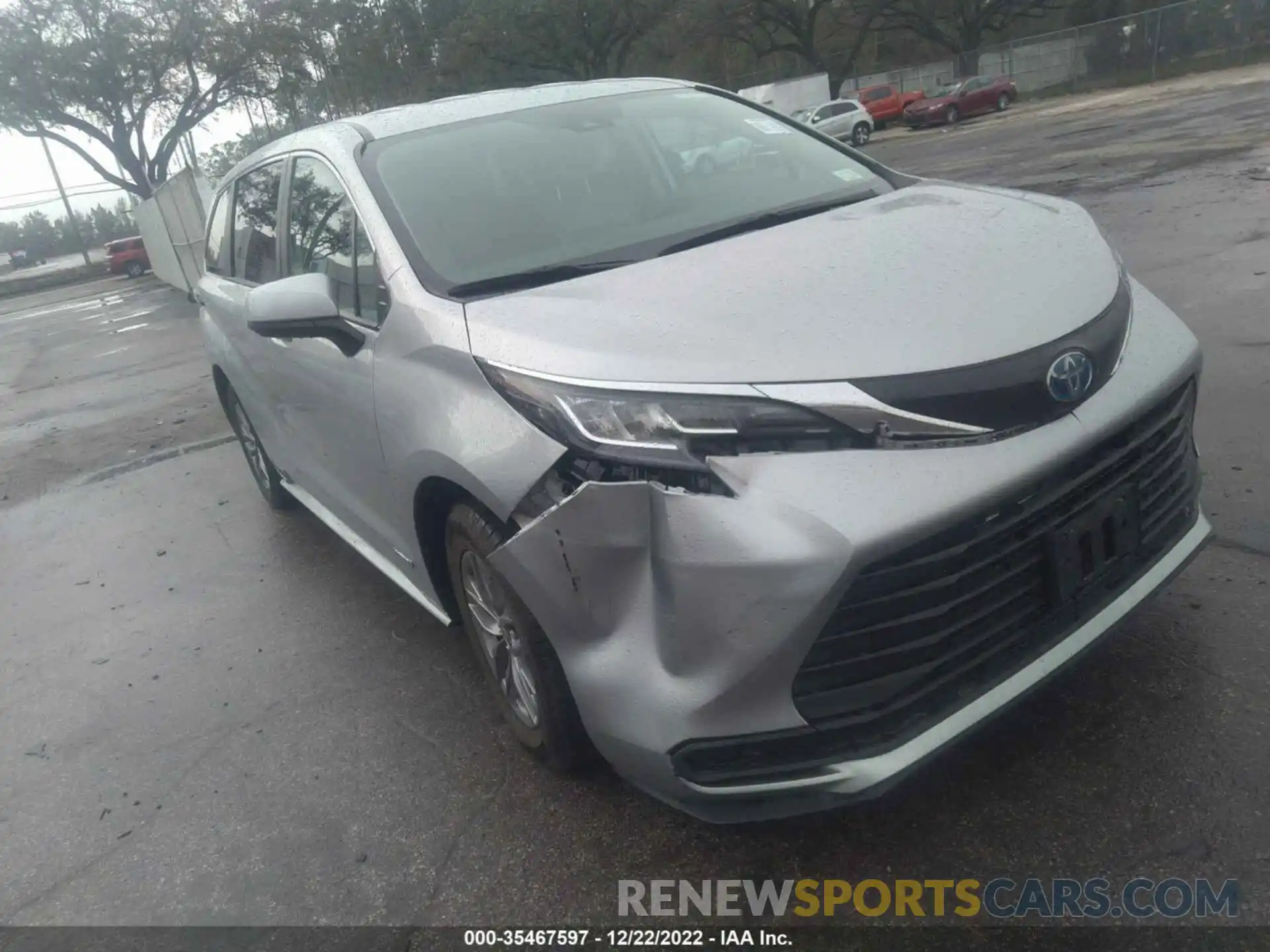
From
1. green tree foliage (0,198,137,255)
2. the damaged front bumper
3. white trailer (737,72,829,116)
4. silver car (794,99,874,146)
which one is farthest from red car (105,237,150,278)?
the damaged front bumper

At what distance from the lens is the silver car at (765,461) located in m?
2.11

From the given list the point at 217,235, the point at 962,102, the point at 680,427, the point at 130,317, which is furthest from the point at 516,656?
the point at 962,102

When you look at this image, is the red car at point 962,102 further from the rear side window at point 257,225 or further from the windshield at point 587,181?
the windshield at point 587,181

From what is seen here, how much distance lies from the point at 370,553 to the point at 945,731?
2.22 meters

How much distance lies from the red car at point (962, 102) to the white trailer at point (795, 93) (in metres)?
5.00

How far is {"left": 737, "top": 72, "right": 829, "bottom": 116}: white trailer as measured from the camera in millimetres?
38125

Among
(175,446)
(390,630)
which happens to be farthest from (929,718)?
(175,446)

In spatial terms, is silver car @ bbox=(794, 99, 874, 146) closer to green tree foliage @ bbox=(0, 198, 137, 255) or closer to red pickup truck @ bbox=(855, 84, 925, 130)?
red pickup truck @ bbox=(855, 84, 925, 130)

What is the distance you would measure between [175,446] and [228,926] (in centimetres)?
577

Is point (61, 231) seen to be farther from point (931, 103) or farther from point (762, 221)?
point (762, 221)

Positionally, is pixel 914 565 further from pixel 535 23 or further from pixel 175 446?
pixel 535 23

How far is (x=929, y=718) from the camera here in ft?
7.27
